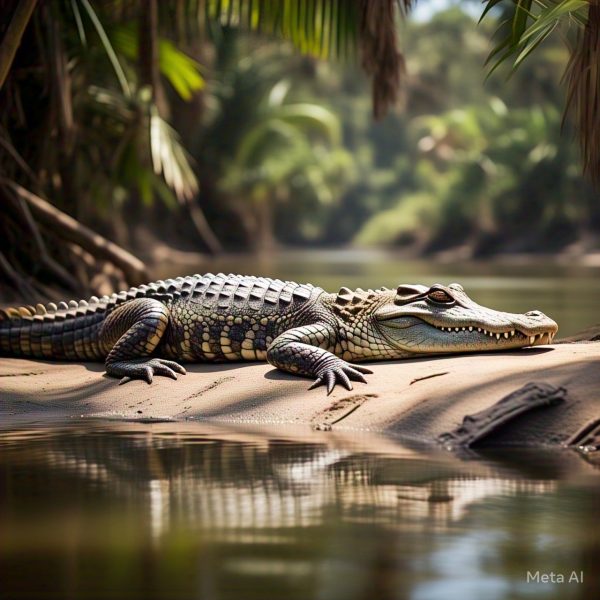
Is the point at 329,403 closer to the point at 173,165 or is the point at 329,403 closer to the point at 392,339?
the point at 392,339

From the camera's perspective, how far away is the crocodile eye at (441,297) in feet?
24.6

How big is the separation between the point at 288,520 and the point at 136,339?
12.8 ft

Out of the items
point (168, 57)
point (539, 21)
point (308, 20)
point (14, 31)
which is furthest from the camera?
point (168, 57)

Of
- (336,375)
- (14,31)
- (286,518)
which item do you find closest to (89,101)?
(14,31)

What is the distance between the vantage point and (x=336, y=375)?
689cm

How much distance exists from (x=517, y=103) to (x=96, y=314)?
53.4 meters

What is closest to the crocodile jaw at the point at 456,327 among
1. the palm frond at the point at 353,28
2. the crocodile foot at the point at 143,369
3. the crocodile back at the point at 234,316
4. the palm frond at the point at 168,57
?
the crocodile back at the point at 234,316

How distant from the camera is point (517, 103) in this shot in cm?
5928

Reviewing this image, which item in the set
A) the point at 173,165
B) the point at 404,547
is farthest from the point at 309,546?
the point at 173,165

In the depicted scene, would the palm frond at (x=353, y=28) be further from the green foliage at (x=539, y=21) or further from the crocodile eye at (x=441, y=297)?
the crocodile eye at (x=441, y=297)

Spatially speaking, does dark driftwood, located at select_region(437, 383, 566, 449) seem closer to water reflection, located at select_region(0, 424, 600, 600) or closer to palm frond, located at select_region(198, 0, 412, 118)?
water reflection, located at select_region(0, 424, 600, 600)

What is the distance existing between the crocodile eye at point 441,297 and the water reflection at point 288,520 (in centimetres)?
190

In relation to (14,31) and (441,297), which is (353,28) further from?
(441,297)

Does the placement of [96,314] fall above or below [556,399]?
above
